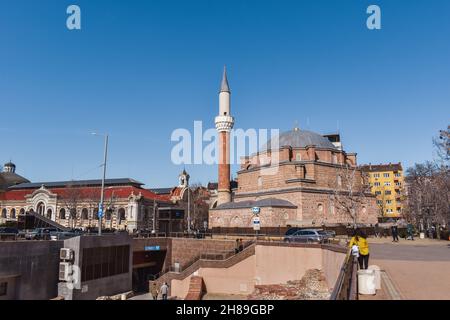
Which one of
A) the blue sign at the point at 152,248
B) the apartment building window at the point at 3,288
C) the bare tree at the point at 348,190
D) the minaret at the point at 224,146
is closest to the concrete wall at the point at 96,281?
the blue sign at the point at 152,248

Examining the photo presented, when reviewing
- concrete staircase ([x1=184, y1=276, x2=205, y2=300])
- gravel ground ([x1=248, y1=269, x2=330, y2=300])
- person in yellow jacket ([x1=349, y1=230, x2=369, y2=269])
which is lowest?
concrete staircase ([x1=184, y1=276, x2=205, y2=300])

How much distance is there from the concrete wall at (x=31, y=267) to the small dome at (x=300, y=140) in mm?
40835

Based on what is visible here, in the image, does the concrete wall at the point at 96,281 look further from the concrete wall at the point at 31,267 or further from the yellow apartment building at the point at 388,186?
the yellow apartment building at the point at 388,186

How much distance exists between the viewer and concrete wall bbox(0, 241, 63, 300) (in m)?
25.2

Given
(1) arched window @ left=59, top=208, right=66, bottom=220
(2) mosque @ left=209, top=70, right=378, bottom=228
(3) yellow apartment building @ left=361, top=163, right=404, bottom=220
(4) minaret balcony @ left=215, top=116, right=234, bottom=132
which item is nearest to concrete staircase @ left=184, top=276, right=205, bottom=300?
(2) mosque @ left=209, top=70, right=378, bottom=228

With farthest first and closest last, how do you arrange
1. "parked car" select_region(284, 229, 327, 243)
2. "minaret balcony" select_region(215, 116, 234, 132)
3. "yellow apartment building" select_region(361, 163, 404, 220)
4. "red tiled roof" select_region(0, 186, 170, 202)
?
"yellow apartment building" select_region(361, 163, 404, 220) < "red tiled roof" select_region(0, 186, 170, 202) < "minaret balcony" select_region(215, 116, 234, 132) < "parked car" select_region(284, 229, 327, 243)

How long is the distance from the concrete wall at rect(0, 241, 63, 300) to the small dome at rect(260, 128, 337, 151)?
1608 inches

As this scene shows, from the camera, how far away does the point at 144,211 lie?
66375mm

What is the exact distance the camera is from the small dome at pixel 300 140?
201 ft

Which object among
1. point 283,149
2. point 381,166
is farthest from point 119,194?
point 381,166

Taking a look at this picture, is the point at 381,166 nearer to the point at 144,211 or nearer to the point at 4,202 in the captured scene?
the point at 144,211

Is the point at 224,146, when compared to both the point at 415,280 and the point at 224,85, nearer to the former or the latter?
the point at 224,85

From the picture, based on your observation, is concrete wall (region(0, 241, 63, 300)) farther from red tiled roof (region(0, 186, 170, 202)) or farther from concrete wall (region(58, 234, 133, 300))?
red tiled roof (region(0, 186, 170, 202))
